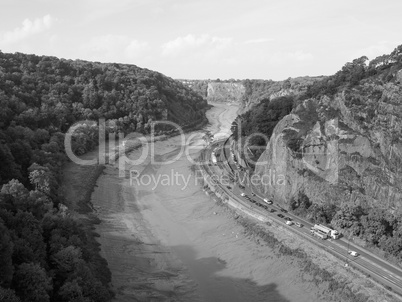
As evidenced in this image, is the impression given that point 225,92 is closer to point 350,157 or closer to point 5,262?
point 350,157

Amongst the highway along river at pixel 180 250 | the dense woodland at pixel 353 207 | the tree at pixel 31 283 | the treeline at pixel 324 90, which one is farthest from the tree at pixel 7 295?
the treeline at pixel 324 90

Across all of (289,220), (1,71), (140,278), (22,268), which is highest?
(1,71)

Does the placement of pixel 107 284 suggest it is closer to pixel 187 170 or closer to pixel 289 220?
pixel 289 220

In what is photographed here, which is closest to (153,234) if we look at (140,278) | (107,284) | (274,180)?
(140,278)

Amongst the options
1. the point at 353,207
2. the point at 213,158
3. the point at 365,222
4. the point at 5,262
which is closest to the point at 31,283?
the point at 5,262

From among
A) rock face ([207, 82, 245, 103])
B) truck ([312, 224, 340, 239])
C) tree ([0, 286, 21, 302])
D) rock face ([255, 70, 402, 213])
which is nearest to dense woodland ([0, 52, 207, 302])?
tree ([0, 286, 21, 302])

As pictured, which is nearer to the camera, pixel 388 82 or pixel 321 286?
pixel 321 286

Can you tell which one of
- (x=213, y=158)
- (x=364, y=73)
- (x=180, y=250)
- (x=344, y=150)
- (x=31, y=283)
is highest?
(x=364, y=73)

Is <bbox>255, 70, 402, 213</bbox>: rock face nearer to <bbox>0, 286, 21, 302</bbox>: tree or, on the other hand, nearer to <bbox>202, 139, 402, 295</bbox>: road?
<bbox>202, 139, 402, 295</bbox>: road
